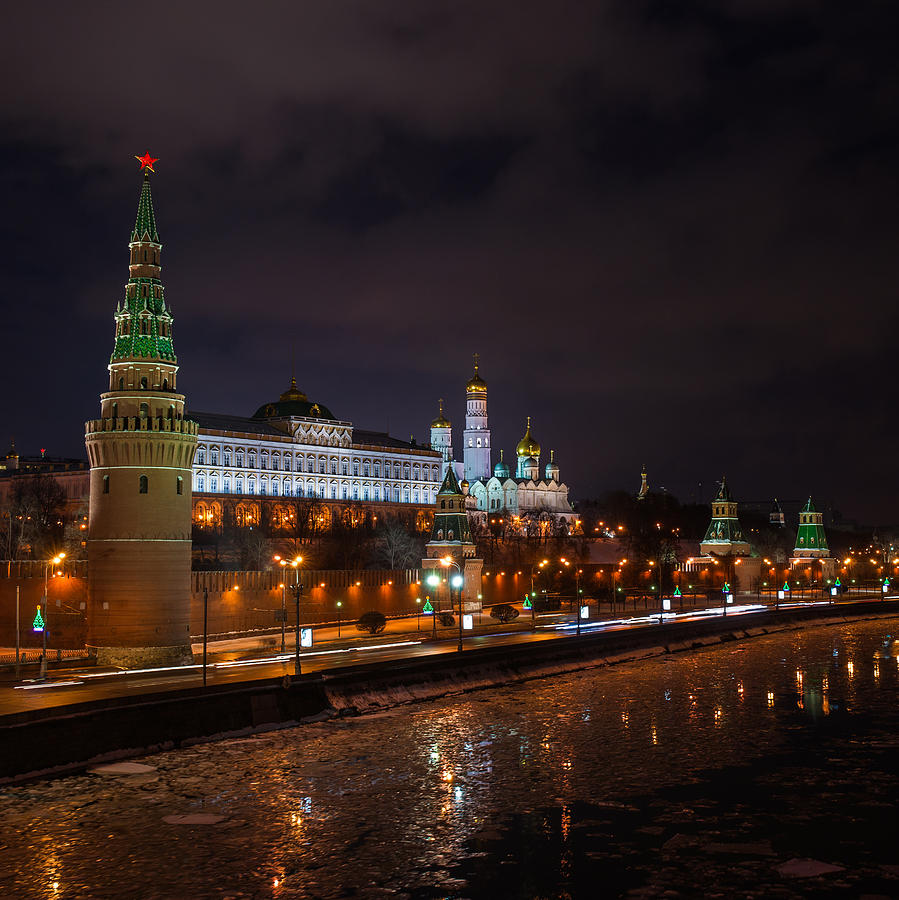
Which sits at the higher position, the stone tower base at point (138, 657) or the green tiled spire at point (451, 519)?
the green tiled spire at point (451, 519)

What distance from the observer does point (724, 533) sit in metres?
116

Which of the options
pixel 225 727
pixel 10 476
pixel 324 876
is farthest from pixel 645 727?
pixel 10 476

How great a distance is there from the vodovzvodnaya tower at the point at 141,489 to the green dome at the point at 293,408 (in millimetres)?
107591

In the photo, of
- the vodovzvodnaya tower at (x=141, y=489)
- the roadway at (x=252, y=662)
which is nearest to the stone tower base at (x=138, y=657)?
the vodovzvodnaya tower at (x=141, y=489)

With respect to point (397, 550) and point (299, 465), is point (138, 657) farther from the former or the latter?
point (299, 465)

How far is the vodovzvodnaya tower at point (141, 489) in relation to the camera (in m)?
49.7

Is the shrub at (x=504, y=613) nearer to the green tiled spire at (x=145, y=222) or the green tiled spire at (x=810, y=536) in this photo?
the green tiled spire at (x=145, y=222)

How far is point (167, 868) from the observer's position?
1802cm

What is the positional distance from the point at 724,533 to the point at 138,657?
8059 centimetres

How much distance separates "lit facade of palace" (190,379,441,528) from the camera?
14088 cm

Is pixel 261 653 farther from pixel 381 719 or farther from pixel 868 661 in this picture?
pixel 868 661

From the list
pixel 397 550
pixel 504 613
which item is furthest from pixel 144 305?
pixel 397 550

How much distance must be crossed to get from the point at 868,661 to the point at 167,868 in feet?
139

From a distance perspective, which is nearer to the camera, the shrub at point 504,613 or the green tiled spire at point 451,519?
the shrub at point 504,613
